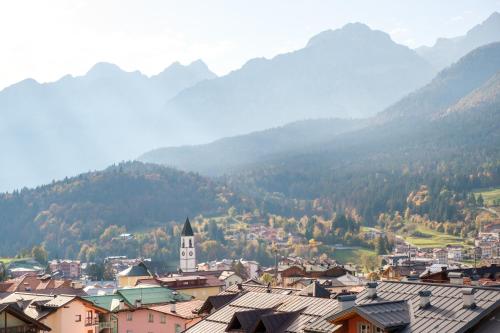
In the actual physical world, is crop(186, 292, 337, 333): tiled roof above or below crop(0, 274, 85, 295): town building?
above

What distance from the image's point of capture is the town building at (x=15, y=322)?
38.4 meters

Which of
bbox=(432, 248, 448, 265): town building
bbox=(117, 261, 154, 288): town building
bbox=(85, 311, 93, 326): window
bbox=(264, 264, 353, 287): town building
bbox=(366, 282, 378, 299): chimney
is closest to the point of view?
bbox=(366, 282, 378, 299): chimney

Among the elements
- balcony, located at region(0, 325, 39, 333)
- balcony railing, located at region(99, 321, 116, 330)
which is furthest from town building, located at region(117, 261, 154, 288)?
balcony, located at region(0, 325, 39, 333)

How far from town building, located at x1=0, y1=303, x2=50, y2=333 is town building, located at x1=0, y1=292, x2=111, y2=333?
813 inches

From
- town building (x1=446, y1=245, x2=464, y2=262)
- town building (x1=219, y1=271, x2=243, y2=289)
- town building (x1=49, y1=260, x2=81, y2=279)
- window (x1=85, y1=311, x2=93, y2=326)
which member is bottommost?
town building (x1=49, y1=260, x2=81, y2=279)

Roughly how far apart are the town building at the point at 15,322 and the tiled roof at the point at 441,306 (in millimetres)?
14120

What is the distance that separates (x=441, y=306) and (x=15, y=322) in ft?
65.5

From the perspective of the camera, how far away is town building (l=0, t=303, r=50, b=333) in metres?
38.4

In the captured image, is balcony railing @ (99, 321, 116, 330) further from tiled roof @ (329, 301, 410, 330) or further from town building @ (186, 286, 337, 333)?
tiled roof @ (329, 301, 410, 330)

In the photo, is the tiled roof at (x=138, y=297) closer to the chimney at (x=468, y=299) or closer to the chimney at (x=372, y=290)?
the chimney at (x=372, y=290)

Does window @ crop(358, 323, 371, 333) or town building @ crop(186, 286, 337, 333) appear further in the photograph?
town building @ crop(186, 286, 337, 333)

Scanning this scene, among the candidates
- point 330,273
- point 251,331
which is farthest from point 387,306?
point 330,273

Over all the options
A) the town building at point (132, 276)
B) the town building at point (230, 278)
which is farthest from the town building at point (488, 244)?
the town building at point (132, 276)

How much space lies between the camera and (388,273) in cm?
10575
